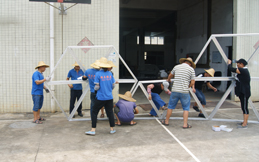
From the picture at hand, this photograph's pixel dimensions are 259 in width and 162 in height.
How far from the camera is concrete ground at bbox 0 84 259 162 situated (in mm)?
3850

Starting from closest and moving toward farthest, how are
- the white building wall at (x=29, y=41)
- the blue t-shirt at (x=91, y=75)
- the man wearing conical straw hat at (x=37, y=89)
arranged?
the blue t-shirt at (x=91, y=75), the man wearing conical straw hat at (x=37, y=89), the white building wall at (x=29, y=41)

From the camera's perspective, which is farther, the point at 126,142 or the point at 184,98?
the point at 184,98

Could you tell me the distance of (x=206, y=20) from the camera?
12.8 metres

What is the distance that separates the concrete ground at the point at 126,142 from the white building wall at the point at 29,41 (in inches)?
46.6

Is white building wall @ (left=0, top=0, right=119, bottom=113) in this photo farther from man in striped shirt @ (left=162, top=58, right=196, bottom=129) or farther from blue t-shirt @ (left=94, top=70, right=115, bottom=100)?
man in striped shirt @ (left=162, top=58, right=196, bottom=129)

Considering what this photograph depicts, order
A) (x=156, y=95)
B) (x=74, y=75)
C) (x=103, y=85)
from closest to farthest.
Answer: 1. (x=103, y=85)
2. (x=156, y=95)
3. (x=74, y=75)

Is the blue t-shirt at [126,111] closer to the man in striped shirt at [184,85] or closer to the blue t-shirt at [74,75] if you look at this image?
the man in striped shirt at [184,85]

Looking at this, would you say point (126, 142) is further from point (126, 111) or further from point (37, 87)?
point (37, 87)

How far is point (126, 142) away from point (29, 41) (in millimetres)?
4542

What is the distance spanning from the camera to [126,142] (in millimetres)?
4496

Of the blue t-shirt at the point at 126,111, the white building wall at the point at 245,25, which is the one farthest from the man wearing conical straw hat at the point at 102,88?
the white building wall at the point at 245,25

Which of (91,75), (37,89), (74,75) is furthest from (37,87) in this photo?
(91,75)

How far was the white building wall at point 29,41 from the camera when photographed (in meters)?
6.91

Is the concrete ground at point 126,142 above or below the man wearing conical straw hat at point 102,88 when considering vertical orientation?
below
